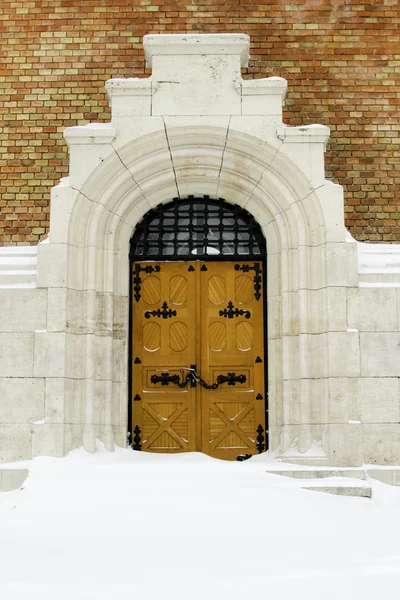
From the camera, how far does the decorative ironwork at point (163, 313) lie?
8.64 meters

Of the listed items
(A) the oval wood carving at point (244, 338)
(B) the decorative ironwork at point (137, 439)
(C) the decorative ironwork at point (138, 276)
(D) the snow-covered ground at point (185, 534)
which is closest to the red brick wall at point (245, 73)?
(C) the decorative ironwork at point (138, 276)

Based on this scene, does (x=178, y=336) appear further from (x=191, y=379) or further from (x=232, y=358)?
(x=232, y=358)

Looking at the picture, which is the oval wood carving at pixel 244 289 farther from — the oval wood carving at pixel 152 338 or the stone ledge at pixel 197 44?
the stone ledge at pixel 197 44

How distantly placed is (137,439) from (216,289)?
1.73 metres

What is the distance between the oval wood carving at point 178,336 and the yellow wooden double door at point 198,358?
0.01m

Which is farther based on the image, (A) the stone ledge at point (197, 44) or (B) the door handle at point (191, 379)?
(B) the door handle at point (191, 379)

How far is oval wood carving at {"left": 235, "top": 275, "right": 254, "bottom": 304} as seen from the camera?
8.70m

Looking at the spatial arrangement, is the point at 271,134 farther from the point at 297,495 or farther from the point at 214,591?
the point at 214,591

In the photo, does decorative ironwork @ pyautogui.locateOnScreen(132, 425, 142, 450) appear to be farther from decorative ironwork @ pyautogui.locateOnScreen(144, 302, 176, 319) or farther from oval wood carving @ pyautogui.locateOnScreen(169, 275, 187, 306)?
oval wood carving @ pyautogui.locateOnScreen(169, 275, 187, 306)

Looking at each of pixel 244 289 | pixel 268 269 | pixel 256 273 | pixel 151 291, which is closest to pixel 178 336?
pixel 151 291

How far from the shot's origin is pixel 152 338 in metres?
8.62

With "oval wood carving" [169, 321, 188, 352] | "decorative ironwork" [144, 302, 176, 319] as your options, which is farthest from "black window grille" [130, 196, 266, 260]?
"oval wood carving" [169, 321, 188, 352]

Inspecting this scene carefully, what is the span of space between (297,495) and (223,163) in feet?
11.3

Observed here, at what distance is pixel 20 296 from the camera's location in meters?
8.09
